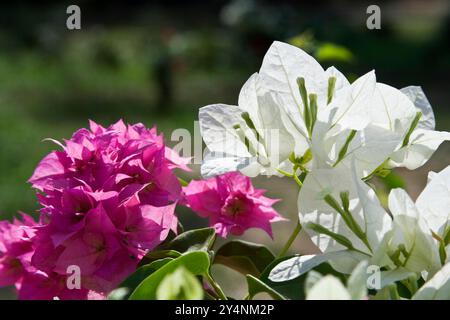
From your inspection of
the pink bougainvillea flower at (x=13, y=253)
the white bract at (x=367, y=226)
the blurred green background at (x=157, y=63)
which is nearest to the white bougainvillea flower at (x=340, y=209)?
the white bract at (x=367, y=226)

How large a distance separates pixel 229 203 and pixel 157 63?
378 centimetres

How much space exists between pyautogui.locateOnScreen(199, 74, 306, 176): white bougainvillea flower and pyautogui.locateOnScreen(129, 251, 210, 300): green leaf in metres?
0.05

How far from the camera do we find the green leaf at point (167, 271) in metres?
0.37

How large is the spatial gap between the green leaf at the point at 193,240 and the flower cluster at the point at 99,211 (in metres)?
0.01

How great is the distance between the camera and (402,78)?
180 inches

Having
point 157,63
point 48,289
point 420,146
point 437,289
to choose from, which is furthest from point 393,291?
point 157,63

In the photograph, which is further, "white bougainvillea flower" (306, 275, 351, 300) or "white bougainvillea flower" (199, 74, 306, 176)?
"white bougainvillea flower" (199, 74, 306, 176)

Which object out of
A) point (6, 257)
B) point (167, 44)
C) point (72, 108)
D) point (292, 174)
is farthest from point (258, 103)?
point (167, 44)

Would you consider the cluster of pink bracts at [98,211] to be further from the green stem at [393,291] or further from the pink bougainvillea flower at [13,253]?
the green stem at [393,291]

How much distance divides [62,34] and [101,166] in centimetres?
487

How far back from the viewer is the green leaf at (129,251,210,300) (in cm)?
37

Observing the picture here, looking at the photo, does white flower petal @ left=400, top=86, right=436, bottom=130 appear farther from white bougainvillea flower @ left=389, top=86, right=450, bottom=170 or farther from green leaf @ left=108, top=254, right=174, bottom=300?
green leaf @ left=108, top=254, right=174, bottom=300

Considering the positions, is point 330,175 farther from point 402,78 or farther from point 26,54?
point 26,54

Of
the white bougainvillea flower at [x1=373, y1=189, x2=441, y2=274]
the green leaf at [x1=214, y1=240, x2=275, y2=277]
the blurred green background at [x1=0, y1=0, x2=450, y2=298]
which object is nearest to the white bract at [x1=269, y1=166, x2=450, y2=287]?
the white bougainvillea flower at [x1=373, y1=189, x2=441, y2=274]
